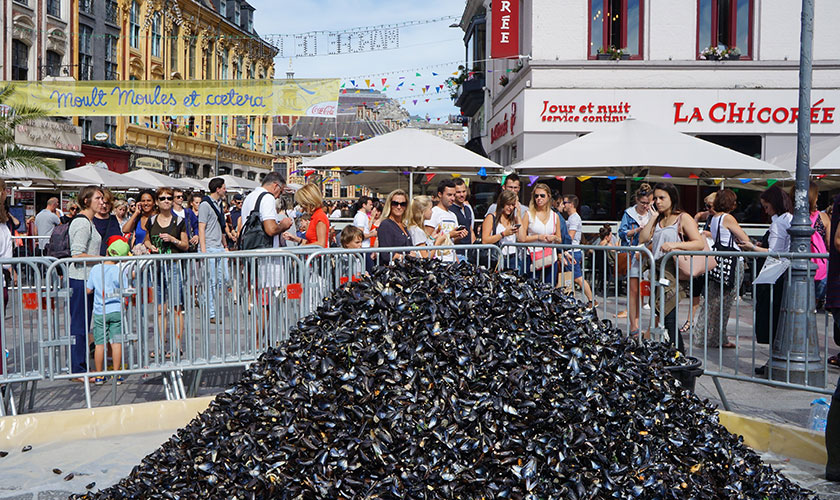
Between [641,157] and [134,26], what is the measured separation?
1284 inches

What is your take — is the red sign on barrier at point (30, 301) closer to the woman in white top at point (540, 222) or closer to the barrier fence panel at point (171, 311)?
the barrier fence panel at point (171, 311)

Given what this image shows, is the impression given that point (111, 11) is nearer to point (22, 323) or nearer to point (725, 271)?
point (22, 323)

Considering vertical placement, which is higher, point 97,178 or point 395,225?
point 97,178

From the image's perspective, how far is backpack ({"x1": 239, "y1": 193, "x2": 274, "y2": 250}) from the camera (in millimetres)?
8344

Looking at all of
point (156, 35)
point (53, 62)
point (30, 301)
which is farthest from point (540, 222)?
point (156, 35)

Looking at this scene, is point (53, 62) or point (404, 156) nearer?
point (404, 156)

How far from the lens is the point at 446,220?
8.73m

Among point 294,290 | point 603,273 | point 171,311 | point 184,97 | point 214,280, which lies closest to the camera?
point 171,311

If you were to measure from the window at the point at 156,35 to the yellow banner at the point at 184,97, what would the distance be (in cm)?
2555

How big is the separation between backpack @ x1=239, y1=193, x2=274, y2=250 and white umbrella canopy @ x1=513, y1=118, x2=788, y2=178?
16.3 feet

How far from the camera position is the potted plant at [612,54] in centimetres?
1817

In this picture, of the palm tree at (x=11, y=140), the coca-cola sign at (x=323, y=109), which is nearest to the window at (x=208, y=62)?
the palm tree at (x=11, y=140)

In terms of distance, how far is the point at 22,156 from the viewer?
1700cm

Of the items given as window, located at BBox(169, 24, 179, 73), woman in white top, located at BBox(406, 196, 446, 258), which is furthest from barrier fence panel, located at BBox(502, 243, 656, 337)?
window, located at BBox(169, 24, 179, 73)
